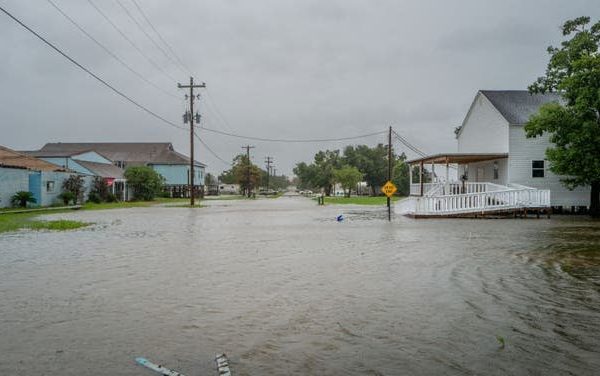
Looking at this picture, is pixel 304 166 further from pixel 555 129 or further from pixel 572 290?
pixel 572 290

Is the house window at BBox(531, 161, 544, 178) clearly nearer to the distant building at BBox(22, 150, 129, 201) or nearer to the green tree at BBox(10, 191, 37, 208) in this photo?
the green tree at BBox(10, 191, 37, 208)

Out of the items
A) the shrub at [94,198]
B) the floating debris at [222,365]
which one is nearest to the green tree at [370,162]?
the shrub at [94,198]

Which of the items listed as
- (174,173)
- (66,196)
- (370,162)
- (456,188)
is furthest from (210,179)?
(456,188)

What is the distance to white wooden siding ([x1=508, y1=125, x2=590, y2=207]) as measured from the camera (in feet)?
99.9

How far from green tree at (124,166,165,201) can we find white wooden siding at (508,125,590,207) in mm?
42778

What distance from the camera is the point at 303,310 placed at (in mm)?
6332

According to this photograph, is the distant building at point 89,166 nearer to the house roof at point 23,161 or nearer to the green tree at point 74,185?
the house roof at point 23,161

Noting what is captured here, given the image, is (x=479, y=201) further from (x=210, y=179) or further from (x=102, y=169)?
(x=210, y=179)

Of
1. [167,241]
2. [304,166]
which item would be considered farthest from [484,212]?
[304,166]

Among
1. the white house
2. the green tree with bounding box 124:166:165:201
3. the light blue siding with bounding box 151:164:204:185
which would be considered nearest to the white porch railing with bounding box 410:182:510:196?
the white house

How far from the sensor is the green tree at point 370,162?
359ft

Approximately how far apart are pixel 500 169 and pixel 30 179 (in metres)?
34.9

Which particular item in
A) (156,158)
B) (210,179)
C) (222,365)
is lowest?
(222,365)

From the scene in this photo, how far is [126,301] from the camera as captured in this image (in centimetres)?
682
